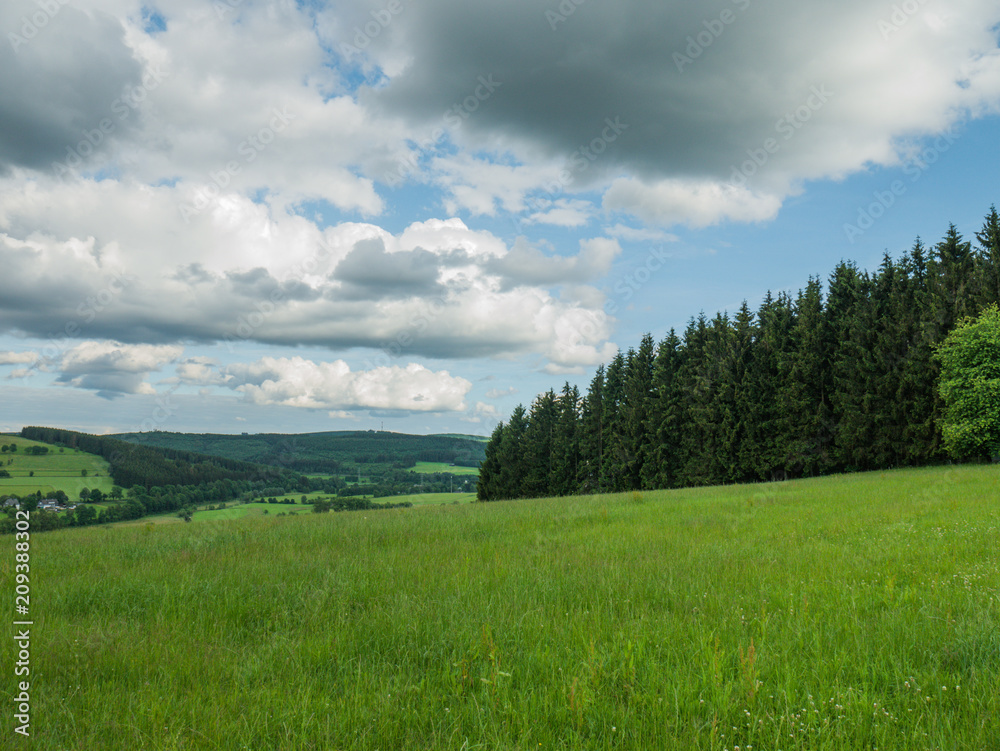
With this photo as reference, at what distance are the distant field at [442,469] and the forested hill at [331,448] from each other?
3675 mm

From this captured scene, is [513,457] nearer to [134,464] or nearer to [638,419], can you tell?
[638,419]

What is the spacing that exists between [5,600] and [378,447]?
18238cm

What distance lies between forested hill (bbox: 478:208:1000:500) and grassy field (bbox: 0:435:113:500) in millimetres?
49184

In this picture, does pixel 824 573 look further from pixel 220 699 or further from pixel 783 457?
pixel 783 457

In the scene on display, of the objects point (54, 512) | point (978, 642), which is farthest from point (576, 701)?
point (54, 512)

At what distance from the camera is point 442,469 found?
140375 millimetres

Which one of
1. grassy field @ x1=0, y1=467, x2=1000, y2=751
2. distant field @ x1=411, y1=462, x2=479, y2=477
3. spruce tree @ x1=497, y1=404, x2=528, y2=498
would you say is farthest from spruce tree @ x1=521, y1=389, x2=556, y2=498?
distant field @ x1=411, y1=462, x2=479, y2=477

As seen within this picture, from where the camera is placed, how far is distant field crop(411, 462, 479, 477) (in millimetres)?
133387

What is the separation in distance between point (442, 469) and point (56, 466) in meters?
89.7

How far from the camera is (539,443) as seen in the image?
208 feet

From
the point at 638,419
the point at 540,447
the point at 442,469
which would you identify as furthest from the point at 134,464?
the point at 442,469

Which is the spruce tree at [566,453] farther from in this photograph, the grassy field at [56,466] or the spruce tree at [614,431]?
the grassy field at [56,466]

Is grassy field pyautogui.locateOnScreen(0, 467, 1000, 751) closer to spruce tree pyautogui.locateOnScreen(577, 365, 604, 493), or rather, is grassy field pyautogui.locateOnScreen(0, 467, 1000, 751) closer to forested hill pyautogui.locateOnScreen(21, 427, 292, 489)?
spruce tree pyautogui.locateOnScreen(577, 365, 604, 493)

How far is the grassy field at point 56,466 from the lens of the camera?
5022cm
